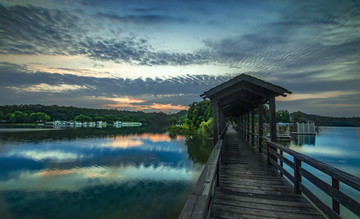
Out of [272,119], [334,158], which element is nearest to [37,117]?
[272,119]

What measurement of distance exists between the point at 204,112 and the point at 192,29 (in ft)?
121

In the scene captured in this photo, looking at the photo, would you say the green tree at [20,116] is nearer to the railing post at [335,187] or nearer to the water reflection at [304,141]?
the water reflection at [304,141]

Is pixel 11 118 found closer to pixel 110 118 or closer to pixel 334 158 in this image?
pixel 110 118

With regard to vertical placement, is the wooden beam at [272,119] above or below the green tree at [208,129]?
above

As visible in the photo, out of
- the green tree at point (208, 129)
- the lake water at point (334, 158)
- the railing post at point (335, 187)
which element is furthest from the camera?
the green tree at point (208, 129)

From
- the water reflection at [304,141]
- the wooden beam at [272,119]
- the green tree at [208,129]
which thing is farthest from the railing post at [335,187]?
the green tree at [208,129]

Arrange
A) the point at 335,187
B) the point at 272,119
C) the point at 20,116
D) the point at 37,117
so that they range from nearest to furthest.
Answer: the point at 335,187 → the point at 272,119 → the point at 20,116 → the point at 37,117

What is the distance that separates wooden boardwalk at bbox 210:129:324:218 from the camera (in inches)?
128

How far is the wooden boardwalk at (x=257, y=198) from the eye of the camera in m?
3.25

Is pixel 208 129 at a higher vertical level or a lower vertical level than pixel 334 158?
higher

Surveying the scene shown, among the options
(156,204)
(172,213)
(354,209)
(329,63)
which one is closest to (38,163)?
(156,204)

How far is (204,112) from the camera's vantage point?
164 ft

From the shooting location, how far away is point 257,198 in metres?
3.87

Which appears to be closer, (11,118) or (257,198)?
(257,198)
